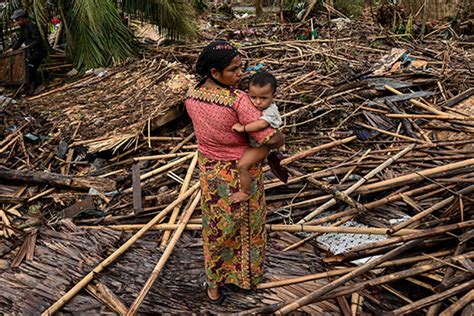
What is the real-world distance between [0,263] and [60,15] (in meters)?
5.79

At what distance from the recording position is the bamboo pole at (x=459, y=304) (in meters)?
2.33

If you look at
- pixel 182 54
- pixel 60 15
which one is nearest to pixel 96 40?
pixel 60 15

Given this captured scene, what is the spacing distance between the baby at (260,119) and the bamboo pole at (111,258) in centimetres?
119

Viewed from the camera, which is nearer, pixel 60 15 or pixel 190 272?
pixel 190 272

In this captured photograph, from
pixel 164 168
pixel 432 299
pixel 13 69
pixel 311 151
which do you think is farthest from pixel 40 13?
pixel 432 299

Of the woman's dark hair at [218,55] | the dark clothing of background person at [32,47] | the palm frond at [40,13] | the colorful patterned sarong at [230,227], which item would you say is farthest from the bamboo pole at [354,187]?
the dark clothing of background person at [32,47]

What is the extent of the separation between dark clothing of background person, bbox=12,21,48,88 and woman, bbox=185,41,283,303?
20.5 ft

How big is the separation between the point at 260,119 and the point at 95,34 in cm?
598

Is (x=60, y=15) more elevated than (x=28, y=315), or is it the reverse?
(x=60, y=15)

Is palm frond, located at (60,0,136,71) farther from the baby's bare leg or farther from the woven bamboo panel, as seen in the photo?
the baby's bare leg

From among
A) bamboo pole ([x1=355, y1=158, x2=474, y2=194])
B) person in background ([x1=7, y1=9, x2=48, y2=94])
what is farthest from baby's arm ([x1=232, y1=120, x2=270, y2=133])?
person in background ([x1=7, y1=9, x2=48, y2=94])

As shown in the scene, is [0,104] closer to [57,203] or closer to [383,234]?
[57,203]

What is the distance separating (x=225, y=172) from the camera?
7.93ft

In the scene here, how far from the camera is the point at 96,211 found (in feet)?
12.6
